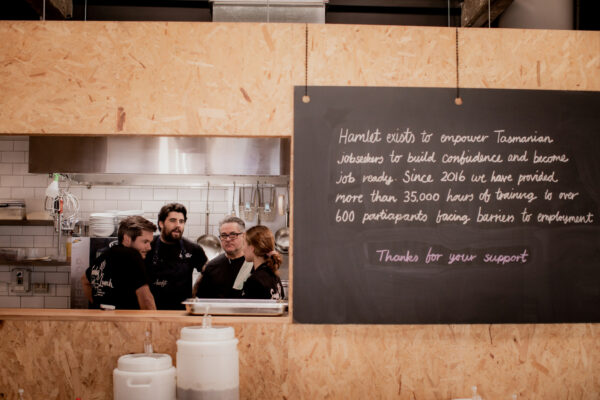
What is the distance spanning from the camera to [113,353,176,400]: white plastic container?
7.38ft

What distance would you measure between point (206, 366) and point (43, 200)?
470 centimetres

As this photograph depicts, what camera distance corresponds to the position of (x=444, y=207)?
2.57 metres

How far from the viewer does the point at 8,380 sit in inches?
101

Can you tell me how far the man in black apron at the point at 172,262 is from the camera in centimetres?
468

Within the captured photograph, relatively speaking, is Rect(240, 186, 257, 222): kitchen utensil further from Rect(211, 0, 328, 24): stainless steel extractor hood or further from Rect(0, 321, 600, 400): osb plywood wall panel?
Rect(0, 321, 600, 400): osb plywood wall panel

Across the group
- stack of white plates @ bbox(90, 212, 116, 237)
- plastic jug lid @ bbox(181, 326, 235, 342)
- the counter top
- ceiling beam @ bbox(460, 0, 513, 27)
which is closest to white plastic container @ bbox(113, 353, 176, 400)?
plastic jug lid @ bbox(181, 326, 235, 342)

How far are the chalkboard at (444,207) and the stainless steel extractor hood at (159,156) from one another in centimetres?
171

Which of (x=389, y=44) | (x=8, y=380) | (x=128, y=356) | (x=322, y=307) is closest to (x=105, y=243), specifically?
(x=8, y=380)

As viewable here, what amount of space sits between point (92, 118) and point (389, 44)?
1.64 metres

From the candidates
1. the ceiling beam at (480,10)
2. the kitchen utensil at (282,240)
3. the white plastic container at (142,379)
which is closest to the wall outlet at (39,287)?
the kitchen utensil at (282,240)

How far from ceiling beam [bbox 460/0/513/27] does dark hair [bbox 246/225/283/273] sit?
7.83ft

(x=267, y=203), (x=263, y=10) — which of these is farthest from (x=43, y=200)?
(x=263, y=10)

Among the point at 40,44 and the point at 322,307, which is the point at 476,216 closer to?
the point at 322,307

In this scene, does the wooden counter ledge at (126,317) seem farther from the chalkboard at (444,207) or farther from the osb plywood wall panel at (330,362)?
the chalkboard at (444,207)
